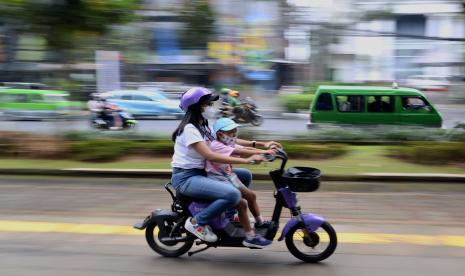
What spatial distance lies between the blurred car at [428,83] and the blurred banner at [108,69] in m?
7.99

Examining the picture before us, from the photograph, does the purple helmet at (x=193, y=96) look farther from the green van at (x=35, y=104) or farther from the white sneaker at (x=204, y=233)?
the green van at (x=35, y=104)

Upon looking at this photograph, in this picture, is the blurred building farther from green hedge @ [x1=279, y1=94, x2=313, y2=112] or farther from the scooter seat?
the scooter seat

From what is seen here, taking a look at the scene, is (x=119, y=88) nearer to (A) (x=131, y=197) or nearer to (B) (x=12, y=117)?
(B) (x=12, y=117)

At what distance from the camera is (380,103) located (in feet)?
47.4

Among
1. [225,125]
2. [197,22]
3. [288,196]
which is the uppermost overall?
[197,22]

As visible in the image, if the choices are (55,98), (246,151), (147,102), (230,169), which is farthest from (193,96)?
(147,102)

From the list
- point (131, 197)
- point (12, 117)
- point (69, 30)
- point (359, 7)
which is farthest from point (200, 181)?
point (12, 117)

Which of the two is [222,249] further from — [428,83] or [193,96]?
[428,83]

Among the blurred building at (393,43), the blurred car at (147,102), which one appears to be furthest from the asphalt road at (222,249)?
the blurred car at (147,102)

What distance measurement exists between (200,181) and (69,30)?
7611 millimetres

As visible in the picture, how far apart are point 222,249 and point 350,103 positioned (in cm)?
1042

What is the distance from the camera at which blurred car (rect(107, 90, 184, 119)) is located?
14.8 meters

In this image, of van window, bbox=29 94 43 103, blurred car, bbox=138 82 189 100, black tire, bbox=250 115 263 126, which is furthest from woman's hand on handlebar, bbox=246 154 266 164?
van window, bbox=29 94 43 103

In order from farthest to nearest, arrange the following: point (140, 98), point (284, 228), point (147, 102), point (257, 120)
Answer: point (147, 102) → point (140, 98) → point (257, 120) → point (284, 228)
